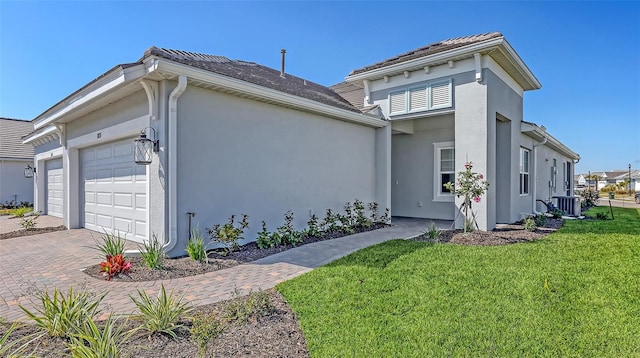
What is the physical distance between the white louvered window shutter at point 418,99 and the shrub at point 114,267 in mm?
8921

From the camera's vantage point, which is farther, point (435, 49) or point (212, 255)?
point (435, 49)

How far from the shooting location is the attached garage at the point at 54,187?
1230 cm

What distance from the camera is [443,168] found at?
11.6m

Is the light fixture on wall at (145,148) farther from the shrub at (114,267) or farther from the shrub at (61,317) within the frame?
the shrub at (61,317)

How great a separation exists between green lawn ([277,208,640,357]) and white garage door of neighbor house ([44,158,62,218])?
40.5ft

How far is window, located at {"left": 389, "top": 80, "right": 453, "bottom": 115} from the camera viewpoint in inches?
382

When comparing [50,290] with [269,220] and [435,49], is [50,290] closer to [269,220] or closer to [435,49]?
[269,220]

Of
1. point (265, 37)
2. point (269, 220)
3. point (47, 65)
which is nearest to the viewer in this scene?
point (269, 220)

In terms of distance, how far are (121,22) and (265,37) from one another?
16.0ft

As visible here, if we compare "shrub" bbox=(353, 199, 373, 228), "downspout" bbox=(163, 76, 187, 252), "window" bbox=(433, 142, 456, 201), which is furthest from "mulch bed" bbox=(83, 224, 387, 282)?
"window" bbox=(433, 142, 456, 201)

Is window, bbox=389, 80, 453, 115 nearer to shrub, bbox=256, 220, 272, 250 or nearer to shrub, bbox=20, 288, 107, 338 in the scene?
shrub, bbox=256, 220, 272, 250

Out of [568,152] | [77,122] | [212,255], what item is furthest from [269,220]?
[568,152]

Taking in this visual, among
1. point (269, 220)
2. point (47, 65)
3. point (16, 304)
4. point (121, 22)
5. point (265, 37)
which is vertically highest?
point (265, 37)

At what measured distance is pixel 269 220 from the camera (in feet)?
25.2
